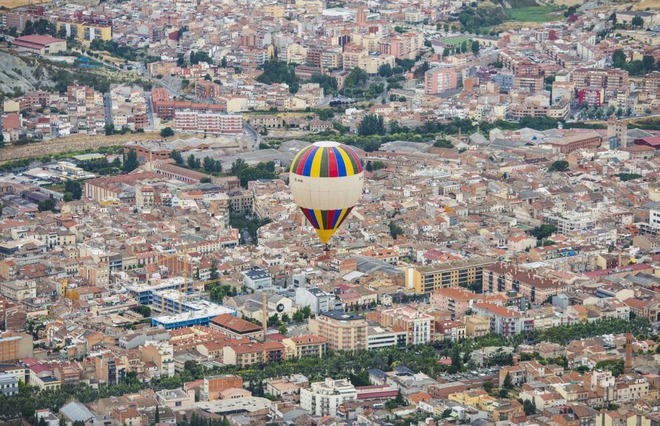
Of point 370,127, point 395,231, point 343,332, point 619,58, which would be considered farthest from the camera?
point 619,58

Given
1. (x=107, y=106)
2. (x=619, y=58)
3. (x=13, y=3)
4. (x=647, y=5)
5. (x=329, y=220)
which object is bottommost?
(x=107, y=106)

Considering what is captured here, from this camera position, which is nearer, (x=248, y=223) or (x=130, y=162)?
(x=248, y=223)

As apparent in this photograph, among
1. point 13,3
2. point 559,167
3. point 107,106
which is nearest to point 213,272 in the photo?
point 559,167

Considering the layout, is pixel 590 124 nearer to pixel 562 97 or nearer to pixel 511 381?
pixel 562 97

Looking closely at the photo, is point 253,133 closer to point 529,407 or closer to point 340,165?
point 340,165

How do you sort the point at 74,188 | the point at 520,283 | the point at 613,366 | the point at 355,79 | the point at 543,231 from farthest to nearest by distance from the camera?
the point at 355,79, the point at 74,188, the point at 543,231, the point at 520,283, the point at 613,366

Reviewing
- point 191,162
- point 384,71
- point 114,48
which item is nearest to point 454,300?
point 191,162

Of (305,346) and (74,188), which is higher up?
(305,346)
